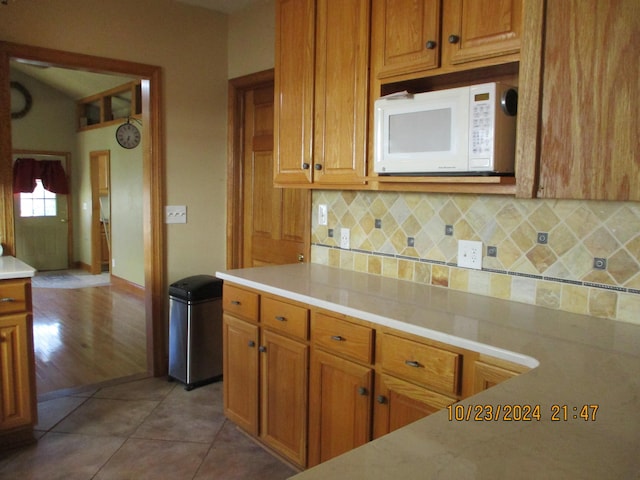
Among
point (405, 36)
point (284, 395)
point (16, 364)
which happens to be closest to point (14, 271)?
point (16, 364)

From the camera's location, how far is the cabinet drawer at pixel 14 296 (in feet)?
8.56

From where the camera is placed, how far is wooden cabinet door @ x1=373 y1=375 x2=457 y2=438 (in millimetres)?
1804

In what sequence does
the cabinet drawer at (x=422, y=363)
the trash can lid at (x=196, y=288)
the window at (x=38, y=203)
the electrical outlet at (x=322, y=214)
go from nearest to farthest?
the cabinet drawer at (x=422, y=363) → the electrical outlet at (x=322, y=214) → the trash can lid at (x=196, y=288) → the window at (x=38, y=203)

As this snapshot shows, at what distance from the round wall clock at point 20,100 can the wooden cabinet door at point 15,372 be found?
21.2ft

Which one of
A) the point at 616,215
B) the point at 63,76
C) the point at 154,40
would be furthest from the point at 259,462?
the point at 63,76

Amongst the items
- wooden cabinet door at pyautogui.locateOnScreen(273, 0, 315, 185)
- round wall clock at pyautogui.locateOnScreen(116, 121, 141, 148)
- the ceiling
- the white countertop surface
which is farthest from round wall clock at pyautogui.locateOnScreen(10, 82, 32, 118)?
wooden cabinet door at pyautogui.locateOnScreen(273, 0, 315, 185)

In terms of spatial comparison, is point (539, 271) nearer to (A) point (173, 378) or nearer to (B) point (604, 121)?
(B) point (604, 121)

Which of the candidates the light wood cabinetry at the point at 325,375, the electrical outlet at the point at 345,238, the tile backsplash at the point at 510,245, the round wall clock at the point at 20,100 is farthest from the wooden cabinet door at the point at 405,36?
the round wall clock at the point at 20,100

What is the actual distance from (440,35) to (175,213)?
237 centimetres

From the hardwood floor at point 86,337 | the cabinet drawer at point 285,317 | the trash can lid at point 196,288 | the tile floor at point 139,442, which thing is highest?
the cabinet drawer at point 285,317

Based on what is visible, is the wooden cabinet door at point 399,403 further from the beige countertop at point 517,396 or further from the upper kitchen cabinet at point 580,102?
the upper kitchen cabinet at point 580,102

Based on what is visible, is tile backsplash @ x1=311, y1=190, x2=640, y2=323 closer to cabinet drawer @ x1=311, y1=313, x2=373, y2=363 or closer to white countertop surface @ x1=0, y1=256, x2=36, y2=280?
cabinet drawer @ x1=311, y1=313, x2=373, y2=363

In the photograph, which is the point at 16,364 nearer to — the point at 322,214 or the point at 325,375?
the point at 325,375

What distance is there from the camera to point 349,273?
9.20 feet
